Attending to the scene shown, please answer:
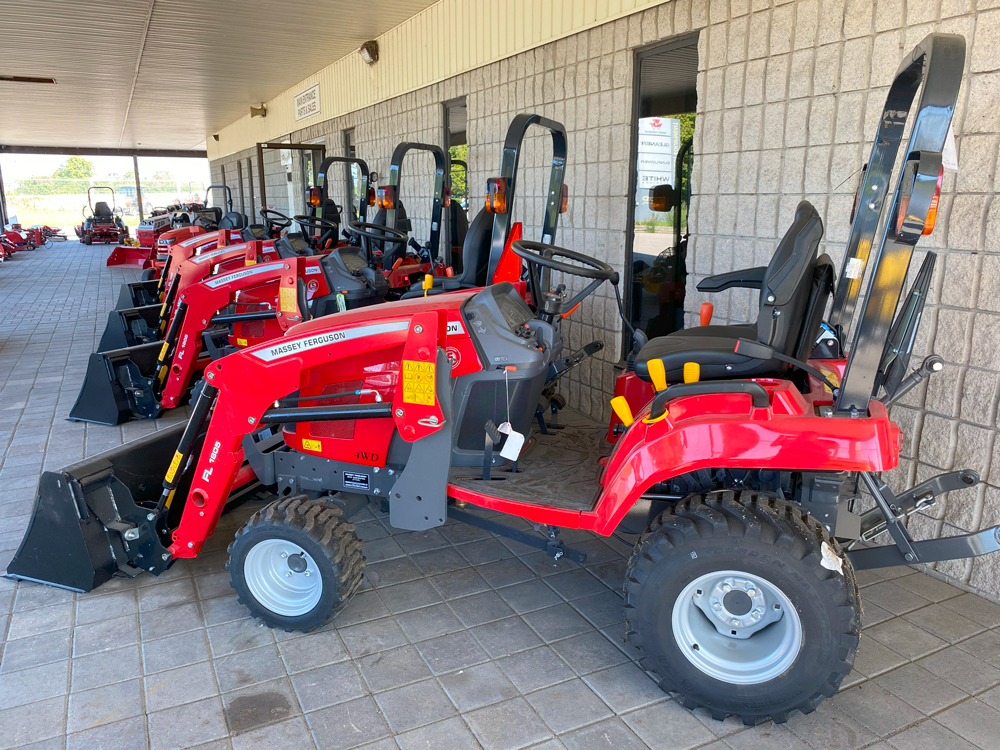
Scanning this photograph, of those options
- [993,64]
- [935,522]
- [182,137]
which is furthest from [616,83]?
[182,137]

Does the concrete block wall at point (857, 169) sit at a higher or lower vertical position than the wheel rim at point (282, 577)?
higher

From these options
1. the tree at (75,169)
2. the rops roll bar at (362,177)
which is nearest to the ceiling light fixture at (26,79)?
the rops roll bar at (362,177)

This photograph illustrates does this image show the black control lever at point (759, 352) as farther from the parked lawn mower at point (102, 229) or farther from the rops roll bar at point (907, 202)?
the parked lawn mower at point (102, 229)

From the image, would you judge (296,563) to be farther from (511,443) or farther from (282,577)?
(511,443)

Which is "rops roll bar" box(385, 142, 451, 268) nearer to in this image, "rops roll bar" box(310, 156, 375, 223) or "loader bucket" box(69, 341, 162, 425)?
"rops roll bar" box(310, 156, 375, 223)

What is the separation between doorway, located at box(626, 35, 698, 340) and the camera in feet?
15.1

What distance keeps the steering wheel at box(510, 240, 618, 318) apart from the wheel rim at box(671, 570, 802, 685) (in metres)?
1.24

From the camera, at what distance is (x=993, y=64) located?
2.82 metres

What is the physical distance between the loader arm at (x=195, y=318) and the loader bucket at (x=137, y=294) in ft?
12.1

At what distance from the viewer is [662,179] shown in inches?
192

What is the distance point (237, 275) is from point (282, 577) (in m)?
3.47

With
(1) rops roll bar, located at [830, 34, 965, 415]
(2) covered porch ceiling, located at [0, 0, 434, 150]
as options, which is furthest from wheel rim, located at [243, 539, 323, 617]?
(2) covered porch ceiling, located at [0, 0, 434, 150]

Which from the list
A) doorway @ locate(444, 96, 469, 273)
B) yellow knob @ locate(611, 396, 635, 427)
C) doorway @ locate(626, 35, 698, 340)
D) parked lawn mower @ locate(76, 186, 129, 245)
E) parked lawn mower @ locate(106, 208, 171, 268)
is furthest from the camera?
parked lawn mower @ locate(76, 186, 129, 245)

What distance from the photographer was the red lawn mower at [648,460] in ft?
7.09
